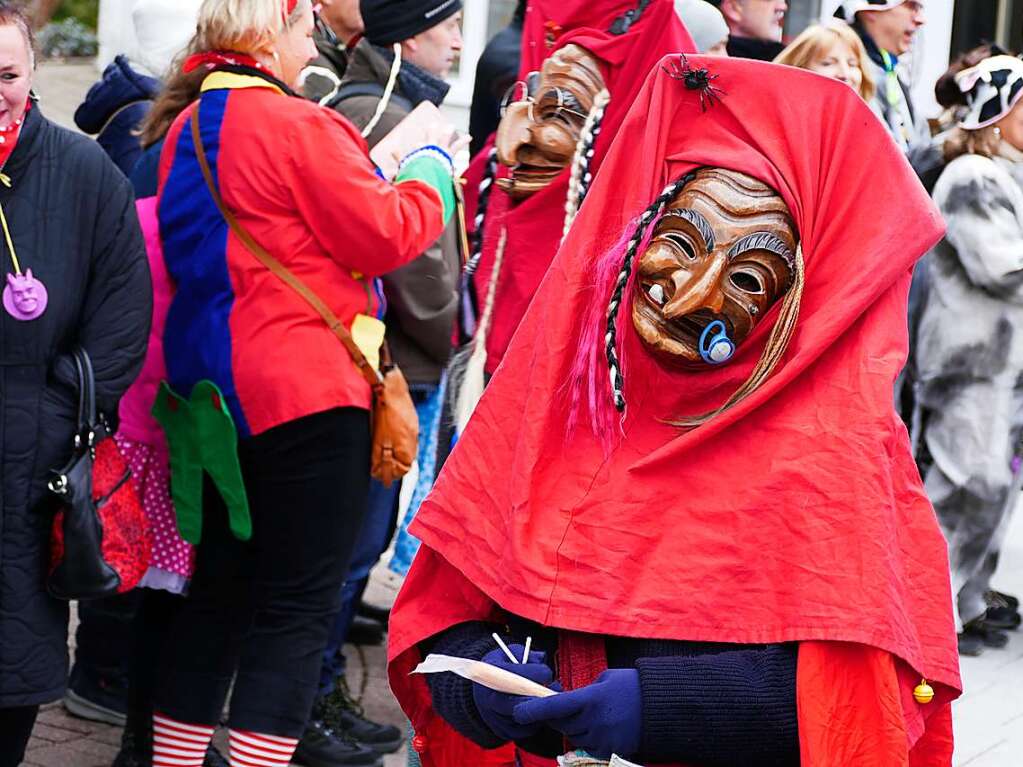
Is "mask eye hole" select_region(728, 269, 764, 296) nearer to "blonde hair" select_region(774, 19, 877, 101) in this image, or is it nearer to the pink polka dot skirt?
the pink polka dot skirt

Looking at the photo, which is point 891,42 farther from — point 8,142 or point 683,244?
point 683,244

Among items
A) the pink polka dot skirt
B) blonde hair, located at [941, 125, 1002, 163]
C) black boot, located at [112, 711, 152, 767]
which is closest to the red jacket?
the pink polka dot skirt

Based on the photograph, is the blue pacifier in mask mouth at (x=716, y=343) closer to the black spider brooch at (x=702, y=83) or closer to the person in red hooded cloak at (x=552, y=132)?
the black spider brooch at (x=702, y=83)

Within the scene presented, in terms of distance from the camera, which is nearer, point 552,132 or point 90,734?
point 552,132

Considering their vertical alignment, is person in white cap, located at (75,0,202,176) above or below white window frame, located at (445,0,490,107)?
above

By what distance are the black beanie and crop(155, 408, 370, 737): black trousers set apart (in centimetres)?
125

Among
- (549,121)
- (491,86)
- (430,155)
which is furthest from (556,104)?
(491,86)

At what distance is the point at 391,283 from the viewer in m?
4.47

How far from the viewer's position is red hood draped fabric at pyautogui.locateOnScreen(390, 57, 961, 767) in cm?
201

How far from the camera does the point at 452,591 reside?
2.39 m

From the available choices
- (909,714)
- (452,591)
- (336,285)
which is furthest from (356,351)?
(909,714)

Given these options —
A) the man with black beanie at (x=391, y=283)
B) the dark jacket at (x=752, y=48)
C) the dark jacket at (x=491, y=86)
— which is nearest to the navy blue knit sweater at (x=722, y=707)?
the man with black beanie at (x=391, y=283)

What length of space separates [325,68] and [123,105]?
0.75 metres

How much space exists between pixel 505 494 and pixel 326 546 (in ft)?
5.28
